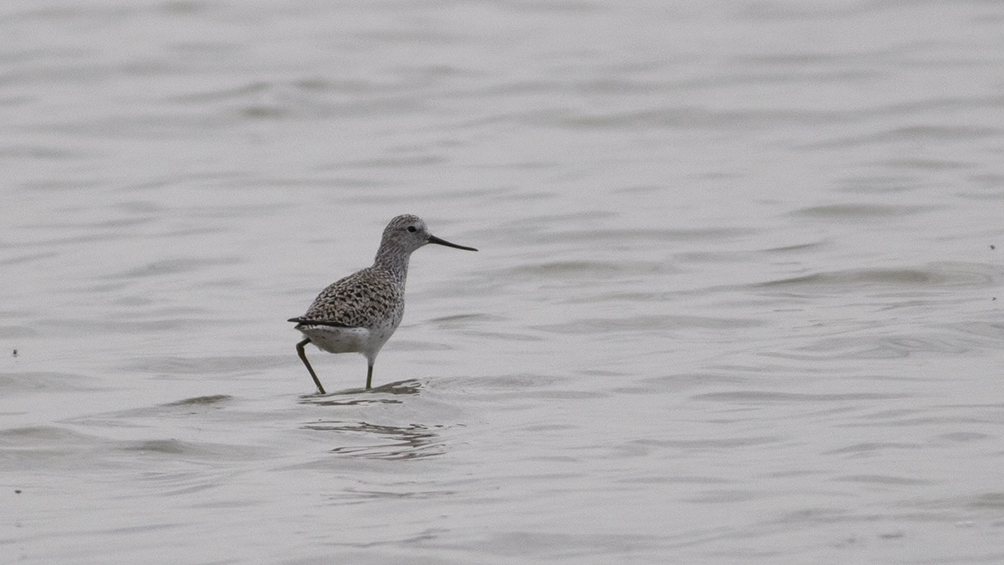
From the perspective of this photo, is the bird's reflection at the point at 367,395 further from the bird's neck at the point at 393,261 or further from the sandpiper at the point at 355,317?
the bird's neck at the point at 393,261

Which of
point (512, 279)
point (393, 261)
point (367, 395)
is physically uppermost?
point (393, 261)

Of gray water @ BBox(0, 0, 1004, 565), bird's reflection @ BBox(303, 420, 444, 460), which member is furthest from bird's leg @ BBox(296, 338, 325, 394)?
bird's reflection @ BBox(303, 420, 444, 460)

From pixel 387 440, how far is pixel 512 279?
471 cm

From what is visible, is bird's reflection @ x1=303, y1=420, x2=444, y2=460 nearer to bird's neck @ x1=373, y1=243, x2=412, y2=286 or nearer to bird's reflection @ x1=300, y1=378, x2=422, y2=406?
bird's reflection @ x1=300, y1=378, x2=422, y2=406

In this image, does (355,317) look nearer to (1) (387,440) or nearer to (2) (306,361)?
(2) (306,361)

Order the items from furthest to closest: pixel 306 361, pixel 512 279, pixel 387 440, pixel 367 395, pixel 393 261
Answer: pixel 512 279 → pixel 393 261 → pixel 306 361 → pixel 367 395 → pixel 387 440

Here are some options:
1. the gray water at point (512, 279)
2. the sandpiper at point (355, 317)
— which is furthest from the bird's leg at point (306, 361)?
the gray water at point (512, 279)

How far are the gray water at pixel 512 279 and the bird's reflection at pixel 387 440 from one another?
0.10ft

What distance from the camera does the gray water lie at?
6.78 metres

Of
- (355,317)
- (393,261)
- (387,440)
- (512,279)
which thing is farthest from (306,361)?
(512,279)

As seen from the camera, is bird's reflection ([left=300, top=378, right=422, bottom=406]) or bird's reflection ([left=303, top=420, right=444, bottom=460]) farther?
bird's reflection ([left=300, top=378, right=422, bottom=406])

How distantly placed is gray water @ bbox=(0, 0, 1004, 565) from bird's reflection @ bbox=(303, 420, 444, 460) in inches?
1.3

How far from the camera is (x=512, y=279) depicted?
1267cm

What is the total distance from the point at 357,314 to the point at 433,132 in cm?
932
